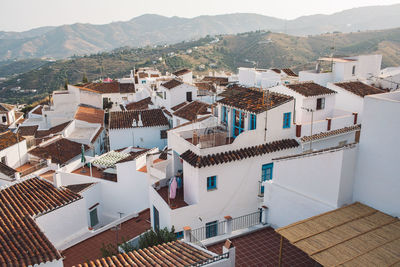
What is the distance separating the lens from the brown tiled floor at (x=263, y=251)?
38.6 feet

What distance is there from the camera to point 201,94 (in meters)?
38.5

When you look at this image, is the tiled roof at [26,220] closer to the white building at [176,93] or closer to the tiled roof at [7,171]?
the tiled roof at [7,171]

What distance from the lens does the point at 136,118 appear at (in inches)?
1400

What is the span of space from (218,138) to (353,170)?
7885 millimetres

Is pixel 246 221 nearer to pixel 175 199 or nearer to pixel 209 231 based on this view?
pixel 209 231

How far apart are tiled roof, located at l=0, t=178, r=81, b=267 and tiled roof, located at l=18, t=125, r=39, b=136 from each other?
25.9 meters

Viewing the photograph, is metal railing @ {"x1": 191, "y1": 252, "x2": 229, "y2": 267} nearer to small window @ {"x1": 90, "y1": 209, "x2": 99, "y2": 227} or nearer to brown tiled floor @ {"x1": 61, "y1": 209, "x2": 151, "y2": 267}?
brown tiled floor @ {"x1": 61, "y1": 209, "x2": 151, "y2": 267}

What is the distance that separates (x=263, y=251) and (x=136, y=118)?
2542 cm

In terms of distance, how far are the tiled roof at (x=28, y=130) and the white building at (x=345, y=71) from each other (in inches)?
1317

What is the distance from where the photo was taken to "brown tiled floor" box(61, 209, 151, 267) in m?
17.5

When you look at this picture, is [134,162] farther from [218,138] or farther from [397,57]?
[397,57]

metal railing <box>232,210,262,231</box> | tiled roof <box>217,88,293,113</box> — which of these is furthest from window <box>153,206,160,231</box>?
tiled roof <box>217,88,293,113</box>

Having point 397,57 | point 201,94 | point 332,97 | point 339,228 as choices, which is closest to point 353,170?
point 339,228

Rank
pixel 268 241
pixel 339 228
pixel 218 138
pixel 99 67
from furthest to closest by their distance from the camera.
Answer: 1. pixel 99 67
2. pixel 218 138
3. pixel 268 241
4. pixel 339 228
